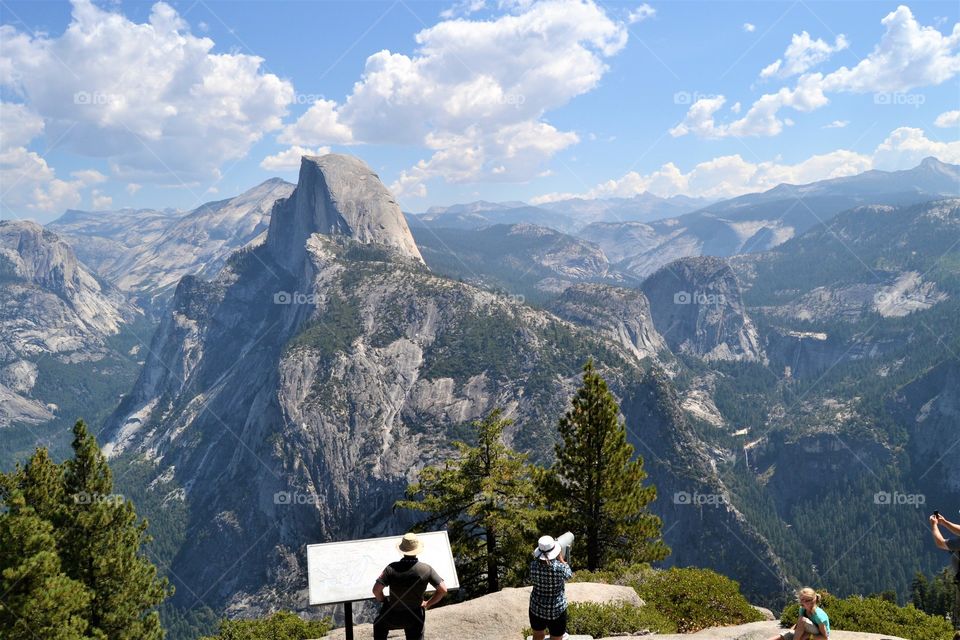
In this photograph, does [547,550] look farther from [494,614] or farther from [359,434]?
[359,434]

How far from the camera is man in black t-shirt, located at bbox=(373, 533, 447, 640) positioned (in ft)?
40.7

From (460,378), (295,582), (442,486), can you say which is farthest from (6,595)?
(460,378)

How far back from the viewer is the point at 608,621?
1716cm

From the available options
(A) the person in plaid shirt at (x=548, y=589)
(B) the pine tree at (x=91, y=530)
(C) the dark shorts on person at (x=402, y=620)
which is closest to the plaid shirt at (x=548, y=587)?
(A) the person in plaid shirt at (x=548, y=589)

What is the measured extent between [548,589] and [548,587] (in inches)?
1.9

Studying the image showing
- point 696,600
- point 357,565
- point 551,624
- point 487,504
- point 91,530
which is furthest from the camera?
point 487,504

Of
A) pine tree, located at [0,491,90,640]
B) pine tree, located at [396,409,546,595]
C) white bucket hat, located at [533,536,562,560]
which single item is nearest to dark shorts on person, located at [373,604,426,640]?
white bucket hat, located at [533,536,562,560]

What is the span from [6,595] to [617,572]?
79.2 feet

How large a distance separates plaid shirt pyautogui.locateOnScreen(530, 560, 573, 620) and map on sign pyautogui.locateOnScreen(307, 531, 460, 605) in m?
1.97

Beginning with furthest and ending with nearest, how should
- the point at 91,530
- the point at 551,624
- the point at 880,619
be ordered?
1. the point at 91,530
2. the point at 880,619
3. the point at 551,624

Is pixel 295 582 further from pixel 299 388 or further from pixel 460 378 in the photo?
pixel 460 378

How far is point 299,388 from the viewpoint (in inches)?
6777

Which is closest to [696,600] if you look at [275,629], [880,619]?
[880,619]

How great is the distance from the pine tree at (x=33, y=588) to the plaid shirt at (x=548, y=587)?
61.8 feet
